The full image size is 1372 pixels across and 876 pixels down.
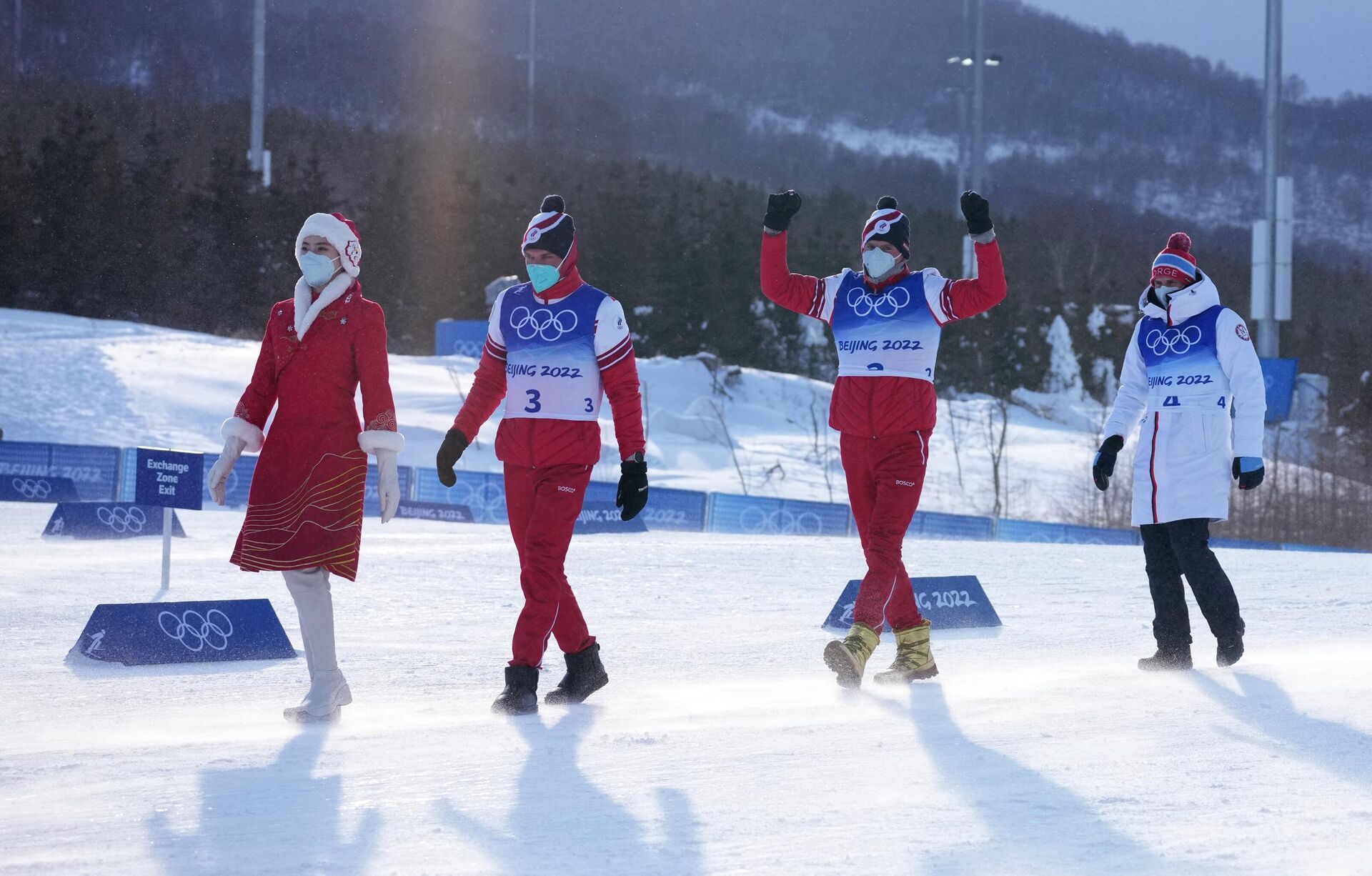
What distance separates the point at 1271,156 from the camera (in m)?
18.8

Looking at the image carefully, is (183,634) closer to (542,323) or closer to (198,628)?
(198,628)

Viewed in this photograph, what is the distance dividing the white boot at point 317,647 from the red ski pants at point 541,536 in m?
0.57

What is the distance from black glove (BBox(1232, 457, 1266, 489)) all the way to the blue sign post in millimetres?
4675

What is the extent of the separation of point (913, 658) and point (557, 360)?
1.75 metres

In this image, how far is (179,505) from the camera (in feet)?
23.9

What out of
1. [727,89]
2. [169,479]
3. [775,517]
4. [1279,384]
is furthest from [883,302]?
[727,89]

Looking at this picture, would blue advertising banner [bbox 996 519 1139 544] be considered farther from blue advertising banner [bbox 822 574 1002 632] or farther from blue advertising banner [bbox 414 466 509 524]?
blue advertising banner [bbox 822 574 1002 632]

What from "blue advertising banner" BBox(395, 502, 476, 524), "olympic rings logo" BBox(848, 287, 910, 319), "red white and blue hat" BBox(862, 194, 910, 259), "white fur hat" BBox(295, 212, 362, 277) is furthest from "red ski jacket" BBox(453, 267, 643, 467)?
"blue advertising banner" BBox(395, 502, 476, 524)

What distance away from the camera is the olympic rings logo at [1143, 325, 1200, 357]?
5.86m

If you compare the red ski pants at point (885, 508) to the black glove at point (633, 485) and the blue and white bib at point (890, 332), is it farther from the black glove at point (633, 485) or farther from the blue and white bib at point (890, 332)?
the black glove at point (633, 485)

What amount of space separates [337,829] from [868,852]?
1.15 m

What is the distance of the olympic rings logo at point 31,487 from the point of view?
1377 centimetres

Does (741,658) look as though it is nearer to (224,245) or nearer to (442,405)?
(442,405)

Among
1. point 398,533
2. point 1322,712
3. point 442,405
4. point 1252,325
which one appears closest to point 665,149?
point 1252,325
